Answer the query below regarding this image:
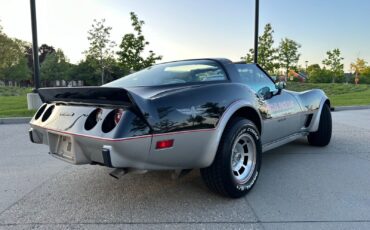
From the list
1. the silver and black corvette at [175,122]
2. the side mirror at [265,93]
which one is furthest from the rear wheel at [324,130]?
the side mirror at [265,93]

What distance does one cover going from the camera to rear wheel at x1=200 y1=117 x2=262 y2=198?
2.62m

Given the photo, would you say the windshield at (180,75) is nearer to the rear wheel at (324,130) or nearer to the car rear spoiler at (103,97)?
the car rear spoiler at (103,97)

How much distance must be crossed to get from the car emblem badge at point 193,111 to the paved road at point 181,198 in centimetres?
87

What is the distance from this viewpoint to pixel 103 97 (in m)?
2.36

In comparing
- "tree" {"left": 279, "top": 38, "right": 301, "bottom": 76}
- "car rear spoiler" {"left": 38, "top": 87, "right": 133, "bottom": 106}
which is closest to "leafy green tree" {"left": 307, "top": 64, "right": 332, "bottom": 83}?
"tree" {"left": 279, "top": 38, "right": 301, "bottom": 76}

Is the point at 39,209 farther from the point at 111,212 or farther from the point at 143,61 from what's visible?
the point at 143,61

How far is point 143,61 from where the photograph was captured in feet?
54.0

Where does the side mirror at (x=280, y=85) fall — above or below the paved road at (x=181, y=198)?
above

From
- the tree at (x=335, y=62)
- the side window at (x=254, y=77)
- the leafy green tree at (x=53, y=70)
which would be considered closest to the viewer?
the side window at (x=254, y=77)

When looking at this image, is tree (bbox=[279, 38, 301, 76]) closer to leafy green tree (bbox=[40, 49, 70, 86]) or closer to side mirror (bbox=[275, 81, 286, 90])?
side mirror (bbox=[275, 81, 286, 90])

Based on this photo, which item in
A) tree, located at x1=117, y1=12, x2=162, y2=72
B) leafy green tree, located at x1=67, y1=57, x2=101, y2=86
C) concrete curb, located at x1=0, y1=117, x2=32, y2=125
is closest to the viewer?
concrete curb, located at x1=0, y1=117, x2=32, y2=125

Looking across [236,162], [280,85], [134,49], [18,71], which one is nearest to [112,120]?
[236,162]

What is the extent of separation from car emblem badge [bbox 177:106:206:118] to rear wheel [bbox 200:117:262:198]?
40cm

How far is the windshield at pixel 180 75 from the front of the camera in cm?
296
